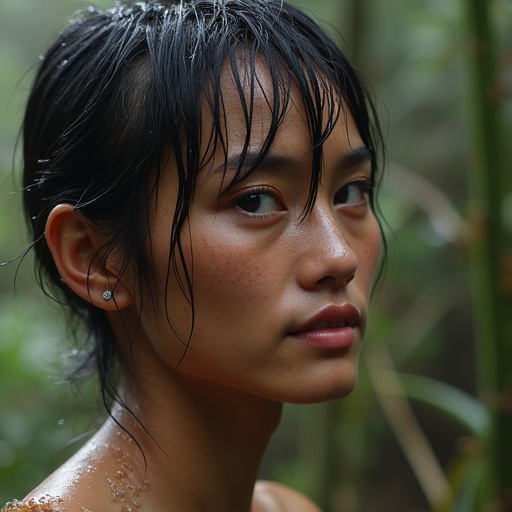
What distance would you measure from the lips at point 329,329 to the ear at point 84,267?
26cm

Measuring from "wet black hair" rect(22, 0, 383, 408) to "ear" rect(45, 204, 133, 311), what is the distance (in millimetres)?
20

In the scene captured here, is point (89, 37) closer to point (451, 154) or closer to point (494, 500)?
point (494, 500)

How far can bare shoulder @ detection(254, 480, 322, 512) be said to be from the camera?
5.24 ft

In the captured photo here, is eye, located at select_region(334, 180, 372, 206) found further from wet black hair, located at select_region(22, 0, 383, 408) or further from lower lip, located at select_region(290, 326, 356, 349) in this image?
lower lip, located at select_region(290, 326, 356, 349)

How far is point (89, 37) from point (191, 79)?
0.24m

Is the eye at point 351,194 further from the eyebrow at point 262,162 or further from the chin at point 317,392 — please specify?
the chin at point 317,392

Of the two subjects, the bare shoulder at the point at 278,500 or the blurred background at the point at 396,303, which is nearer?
the bare shoulder at the point at 278,500

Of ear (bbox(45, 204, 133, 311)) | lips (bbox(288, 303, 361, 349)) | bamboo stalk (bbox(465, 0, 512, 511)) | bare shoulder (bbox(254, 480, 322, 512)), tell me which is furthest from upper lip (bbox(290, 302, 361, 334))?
bamboo stalk (bbox(465, 0, 512, 511))

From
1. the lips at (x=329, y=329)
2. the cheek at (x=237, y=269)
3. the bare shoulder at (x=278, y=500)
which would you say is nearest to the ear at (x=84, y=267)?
the cheek at (x=237, y=269)

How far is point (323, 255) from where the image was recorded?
1103 mm

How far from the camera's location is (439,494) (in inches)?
90.3

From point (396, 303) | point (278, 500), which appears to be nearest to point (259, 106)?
point (278, 500)

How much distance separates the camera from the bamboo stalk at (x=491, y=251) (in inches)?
74.3

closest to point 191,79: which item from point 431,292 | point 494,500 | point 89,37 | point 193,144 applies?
point 193,144
